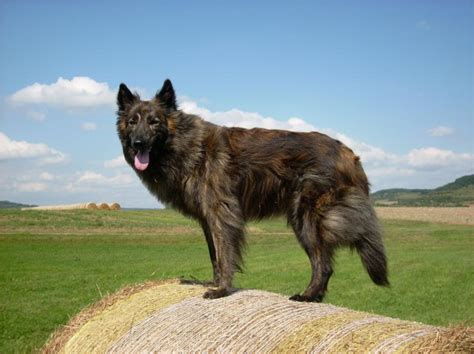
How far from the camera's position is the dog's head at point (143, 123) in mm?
5902

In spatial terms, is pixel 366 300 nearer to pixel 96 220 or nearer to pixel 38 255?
pixel 38 255

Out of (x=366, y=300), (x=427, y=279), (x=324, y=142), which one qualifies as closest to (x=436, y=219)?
(x=427, y=279)

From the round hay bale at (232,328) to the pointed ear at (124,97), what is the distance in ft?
6.91

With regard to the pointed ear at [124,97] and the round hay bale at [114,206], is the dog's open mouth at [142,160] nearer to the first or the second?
the pointed ear at [124,97]

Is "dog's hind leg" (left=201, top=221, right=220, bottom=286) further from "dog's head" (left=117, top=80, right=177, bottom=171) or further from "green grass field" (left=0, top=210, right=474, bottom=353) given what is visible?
"dog's head" (left=117, top=80, right=177, bottom=171)

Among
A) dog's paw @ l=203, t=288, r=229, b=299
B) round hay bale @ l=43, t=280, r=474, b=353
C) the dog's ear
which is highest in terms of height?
the dog's ear

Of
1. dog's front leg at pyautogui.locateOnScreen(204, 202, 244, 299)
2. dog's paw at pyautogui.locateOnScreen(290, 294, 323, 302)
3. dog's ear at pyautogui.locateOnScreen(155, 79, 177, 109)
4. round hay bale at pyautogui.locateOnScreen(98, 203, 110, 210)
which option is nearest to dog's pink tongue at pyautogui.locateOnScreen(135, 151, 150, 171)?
dog's ear at pyautogui.locateOnScreen(155, 79, 177, 109)

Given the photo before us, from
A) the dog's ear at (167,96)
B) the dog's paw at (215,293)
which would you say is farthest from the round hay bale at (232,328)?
the dog's ear at (167,96)

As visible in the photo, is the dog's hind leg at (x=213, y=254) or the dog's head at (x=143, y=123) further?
the dog's hind leg at (x=213, y=254)

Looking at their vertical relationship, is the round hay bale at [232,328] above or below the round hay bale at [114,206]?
below

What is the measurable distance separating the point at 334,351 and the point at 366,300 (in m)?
10.1

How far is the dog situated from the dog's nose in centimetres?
1

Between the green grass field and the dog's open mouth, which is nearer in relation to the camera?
the dog's open mouth

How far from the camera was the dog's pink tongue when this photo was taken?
5973 mm
